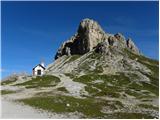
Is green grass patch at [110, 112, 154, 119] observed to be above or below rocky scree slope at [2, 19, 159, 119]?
below

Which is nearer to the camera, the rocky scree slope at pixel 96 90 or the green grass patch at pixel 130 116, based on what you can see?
Result: the green grass patch at pixel 130 116

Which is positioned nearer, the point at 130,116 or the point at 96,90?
the point at 130,116

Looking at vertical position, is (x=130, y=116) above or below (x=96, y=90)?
below

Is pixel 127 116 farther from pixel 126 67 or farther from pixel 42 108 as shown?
pixel 126 67

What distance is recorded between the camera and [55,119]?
4728 centimetres

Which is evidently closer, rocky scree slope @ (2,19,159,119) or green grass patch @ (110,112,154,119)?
green grass patch @ (110,112,154,119)

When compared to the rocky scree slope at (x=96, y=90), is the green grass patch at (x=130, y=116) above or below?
below

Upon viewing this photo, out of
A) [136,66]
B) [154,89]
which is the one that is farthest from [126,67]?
[154,89]

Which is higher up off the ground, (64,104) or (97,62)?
(97,62)

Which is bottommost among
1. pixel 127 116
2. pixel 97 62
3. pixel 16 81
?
pixel 127 116

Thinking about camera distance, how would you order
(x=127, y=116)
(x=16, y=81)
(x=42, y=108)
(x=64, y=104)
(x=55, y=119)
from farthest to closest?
(x=16, y=81), (x=64, y=104), (x=42, y=108), (x=127, y=116), (x=55, y=119)

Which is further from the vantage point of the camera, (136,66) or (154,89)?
(136,66)

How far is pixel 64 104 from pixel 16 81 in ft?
253

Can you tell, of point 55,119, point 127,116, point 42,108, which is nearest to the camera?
point 55,119
